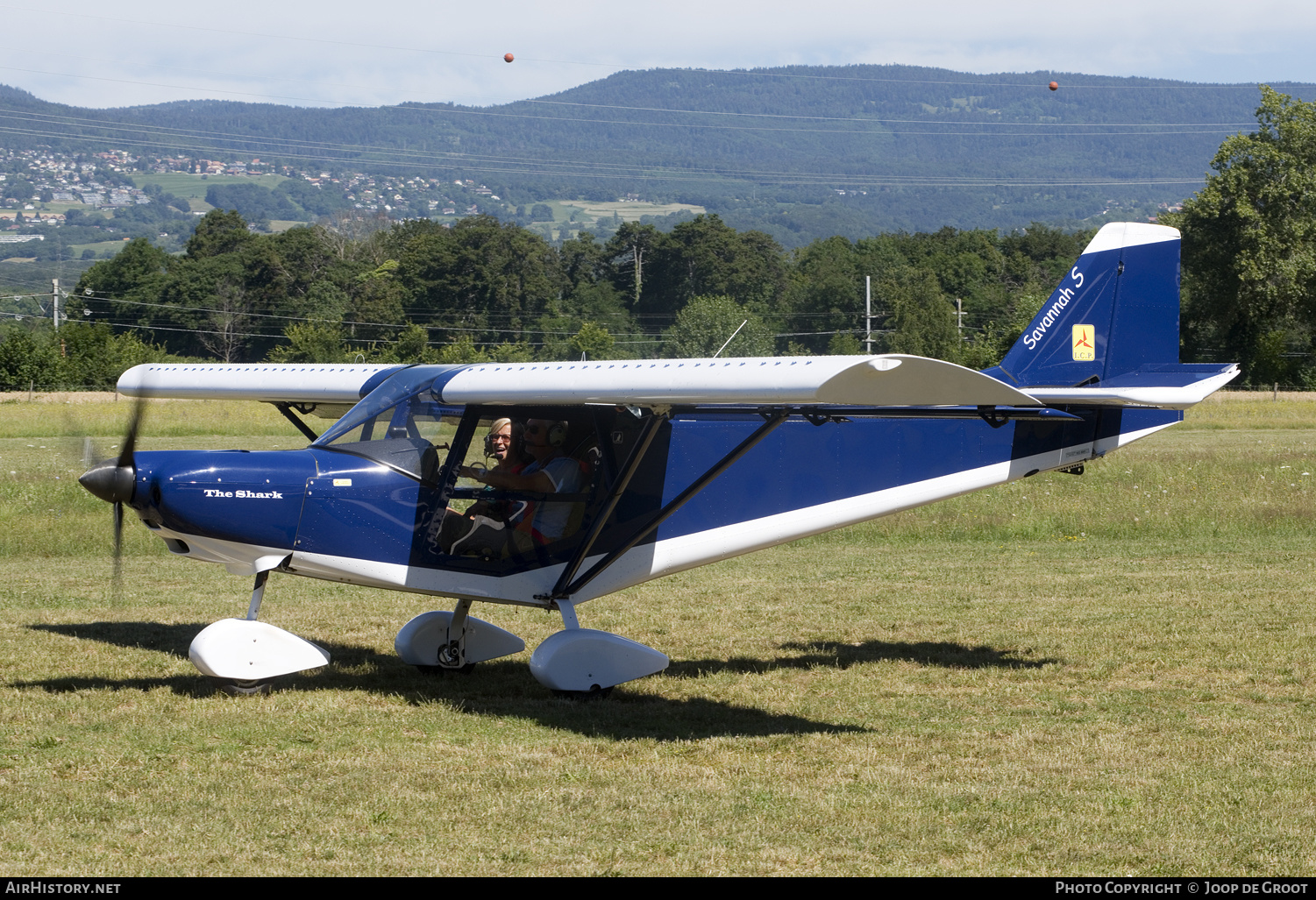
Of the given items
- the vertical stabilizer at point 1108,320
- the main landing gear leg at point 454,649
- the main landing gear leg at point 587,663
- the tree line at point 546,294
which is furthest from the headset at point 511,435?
the tree line at point 546,294

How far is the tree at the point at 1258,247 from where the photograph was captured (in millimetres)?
66062

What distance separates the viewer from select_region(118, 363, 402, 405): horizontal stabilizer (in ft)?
31.0

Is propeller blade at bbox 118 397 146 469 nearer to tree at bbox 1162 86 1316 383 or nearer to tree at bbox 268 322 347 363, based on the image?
tree at bbox 268 322 347 363

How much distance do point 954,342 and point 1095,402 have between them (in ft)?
235

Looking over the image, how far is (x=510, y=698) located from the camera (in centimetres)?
805

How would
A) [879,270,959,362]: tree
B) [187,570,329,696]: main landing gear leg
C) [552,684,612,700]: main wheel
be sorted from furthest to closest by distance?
[879,270,959,362]: tree → [552,684,612,700]: main wheel → [187,570,329,696]: main landing gear leg

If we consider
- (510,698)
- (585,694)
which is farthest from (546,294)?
(585,694)

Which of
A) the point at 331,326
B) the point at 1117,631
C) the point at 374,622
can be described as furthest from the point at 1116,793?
the point at 331,326

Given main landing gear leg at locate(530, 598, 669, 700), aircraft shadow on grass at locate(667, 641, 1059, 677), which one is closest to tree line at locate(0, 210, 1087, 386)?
aircraft shadow on grass at locate(667, 641, 1059, 677)

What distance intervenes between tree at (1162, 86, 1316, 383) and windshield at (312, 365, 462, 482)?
65554 millimetres

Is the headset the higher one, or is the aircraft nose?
the headset

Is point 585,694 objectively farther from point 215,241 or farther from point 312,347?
point 215,241

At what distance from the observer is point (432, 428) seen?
7.95 metres

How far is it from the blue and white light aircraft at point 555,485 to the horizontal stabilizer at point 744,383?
2 centimetres
